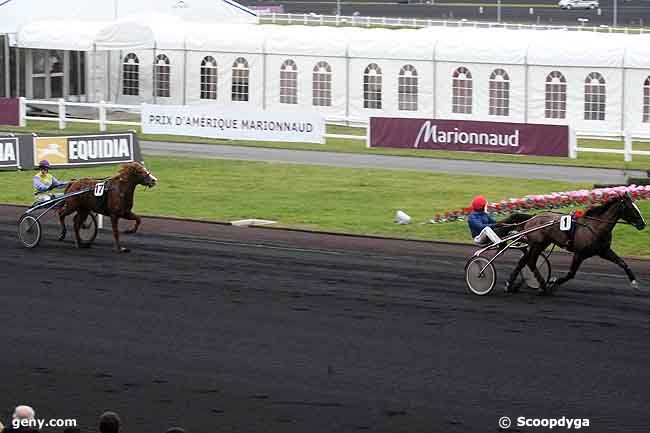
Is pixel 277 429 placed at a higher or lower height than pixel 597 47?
lower

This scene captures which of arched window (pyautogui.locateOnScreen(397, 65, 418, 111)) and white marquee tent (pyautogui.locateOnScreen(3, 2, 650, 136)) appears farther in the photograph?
arched window (pyautogui.locateOnScreen(397, 65, 418, 111))

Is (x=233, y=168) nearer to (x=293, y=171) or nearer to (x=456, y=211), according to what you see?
(x=293, y=171)

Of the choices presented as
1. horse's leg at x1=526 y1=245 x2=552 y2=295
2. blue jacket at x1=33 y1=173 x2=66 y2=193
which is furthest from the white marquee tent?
horse's leg at x1=526 y1=245 x2=552 y2=295

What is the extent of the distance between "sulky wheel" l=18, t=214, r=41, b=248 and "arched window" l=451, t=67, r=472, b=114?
2287cm

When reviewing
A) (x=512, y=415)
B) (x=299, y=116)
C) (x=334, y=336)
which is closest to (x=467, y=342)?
(x=334, y=336)

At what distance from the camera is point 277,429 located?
460 inches

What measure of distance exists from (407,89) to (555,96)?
518cm

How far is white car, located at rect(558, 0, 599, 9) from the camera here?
253 ft

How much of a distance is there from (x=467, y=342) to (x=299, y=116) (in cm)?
2314

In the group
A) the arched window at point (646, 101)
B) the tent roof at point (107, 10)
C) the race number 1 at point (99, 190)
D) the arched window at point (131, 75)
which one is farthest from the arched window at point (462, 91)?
the race number 1 at point (99, 190)

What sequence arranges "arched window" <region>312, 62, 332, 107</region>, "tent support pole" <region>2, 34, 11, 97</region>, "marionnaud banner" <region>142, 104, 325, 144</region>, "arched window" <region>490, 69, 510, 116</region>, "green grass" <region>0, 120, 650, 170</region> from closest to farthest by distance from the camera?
"green grass" <region>0, 120, 650, 170</region> < "marionnaud banner" <region>142, 104, 325, 144</region> < "arched window" <region>490, 69, 510, 116</region> < "arched window" <region>312, 62, 332, 107</region> < "tent support pole" <region>2, 34, 11, 97</region>

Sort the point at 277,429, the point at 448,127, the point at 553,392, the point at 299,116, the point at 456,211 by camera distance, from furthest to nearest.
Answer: the point at 299,116 < the point at 448,127 < the point at 456,211 < the point at 553,392 < the point at 277,429

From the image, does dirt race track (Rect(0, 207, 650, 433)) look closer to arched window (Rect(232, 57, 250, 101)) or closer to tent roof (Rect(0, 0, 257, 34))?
arched window (Rect(232, 57, 250, 101))

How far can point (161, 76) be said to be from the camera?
46.2 meters
